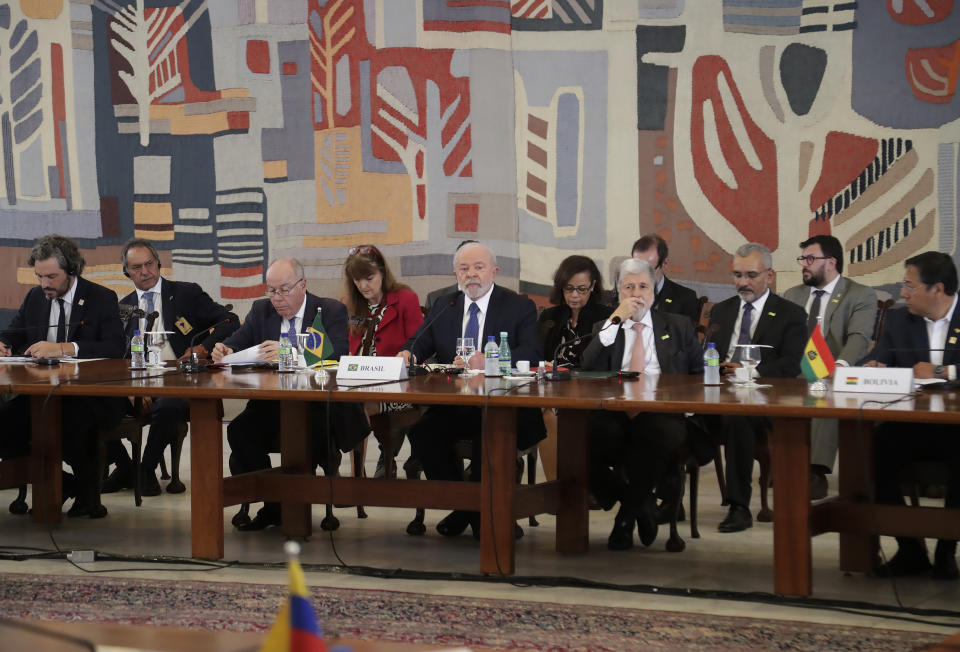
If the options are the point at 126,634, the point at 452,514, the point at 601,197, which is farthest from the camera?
the point at 601,197

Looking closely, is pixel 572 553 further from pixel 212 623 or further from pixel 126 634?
pixel 126 634

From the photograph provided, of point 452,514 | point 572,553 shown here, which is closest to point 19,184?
point 452,514

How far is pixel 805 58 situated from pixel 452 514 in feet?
11.5

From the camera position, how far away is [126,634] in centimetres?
135

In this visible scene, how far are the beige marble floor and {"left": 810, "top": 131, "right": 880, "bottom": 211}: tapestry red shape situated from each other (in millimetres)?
2230

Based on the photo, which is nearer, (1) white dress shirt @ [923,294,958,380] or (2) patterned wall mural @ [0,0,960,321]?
(1) white dress shirt @ [923,294,958,380]

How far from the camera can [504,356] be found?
4207 mm

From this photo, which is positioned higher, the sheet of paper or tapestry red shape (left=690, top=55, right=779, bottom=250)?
tapestry red shape (left=690, top=55, right=779, bottom=250)

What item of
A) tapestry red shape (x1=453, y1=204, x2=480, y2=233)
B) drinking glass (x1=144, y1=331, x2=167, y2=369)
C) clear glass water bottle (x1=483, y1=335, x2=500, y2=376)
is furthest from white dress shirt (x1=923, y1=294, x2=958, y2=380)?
tapestry red shape (x1=453, y1=204, x2=480, y2=233)

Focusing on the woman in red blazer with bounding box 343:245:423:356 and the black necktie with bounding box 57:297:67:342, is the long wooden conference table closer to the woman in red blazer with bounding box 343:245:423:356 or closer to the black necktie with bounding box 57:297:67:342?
the black necktie with bounding box 57:297:67:342

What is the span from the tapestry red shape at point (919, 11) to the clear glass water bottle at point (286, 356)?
12.5 ft

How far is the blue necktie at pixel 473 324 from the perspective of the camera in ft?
15.1

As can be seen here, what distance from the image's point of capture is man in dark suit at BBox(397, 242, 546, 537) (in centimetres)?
426

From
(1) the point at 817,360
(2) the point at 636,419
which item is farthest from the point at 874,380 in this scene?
(2) the point at 636,419
